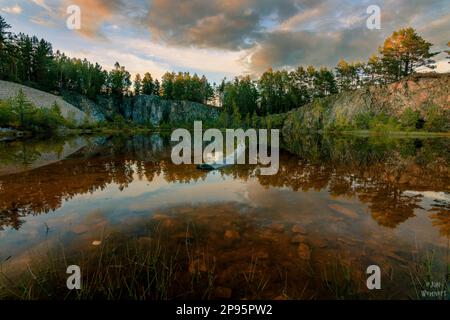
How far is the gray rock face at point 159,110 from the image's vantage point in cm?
10694

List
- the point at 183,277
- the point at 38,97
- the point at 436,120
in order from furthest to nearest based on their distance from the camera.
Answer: the point at 38,97
the point at 436,120
the point at 183,277

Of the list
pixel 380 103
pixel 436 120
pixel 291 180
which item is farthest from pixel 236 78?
pixel 291 180

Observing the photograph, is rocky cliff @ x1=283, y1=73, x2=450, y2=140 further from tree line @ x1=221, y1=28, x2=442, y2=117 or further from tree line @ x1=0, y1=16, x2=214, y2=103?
tree line @ x1=0, y1=16, x2=214, y2=103

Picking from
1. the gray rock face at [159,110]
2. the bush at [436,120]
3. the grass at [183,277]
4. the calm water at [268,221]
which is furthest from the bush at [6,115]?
the bush at [436,120]

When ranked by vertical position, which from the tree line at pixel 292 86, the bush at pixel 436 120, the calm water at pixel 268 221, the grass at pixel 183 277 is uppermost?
the tree line at pixel 292 86

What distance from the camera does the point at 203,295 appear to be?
13.0 ft

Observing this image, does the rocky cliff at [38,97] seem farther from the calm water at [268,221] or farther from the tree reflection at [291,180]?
the calm water at [268,221]

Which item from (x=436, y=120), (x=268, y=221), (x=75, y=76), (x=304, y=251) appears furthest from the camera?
(x=75, y=76)

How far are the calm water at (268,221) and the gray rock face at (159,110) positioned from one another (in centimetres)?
9622

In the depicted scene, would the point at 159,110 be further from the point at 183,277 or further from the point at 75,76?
the point at 183,277

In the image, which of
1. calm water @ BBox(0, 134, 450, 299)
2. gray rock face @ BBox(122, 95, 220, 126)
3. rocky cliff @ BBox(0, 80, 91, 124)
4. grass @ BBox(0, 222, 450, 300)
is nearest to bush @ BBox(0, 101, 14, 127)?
rocky cliff @ BBox(0, 80, 91, 124)

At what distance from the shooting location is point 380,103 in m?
63.4

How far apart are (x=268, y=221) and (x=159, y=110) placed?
110218mm
